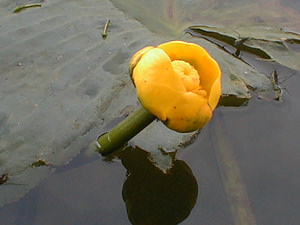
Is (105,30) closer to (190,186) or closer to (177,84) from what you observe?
(190,186)

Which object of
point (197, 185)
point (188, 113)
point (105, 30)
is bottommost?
point (197, 185)

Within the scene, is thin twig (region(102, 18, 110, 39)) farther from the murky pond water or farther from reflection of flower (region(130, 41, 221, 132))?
reflection of flower (region(130, 41, 221, 132))

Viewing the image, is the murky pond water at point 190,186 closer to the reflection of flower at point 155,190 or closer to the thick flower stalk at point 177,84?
the reflection of flower at point 155,190

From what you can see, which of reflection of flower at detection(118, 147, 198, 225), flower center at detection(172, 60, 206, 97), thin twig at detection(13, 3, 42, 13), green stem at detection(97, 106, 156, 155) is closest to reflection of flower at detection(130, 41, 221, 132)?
flower center at detection(172, 60, 206, 97)

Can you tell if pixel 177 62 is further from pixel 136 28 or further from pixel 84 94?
pixel 136 28

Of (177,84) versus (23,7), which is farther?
(23,7)

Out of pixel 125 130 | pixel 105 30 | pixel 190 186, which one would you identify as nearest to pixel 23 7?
pixel 105 30

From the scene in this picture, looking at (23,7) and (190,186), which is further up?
(23,7)

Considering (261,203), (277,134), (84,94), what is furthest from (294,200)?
(84,94)
